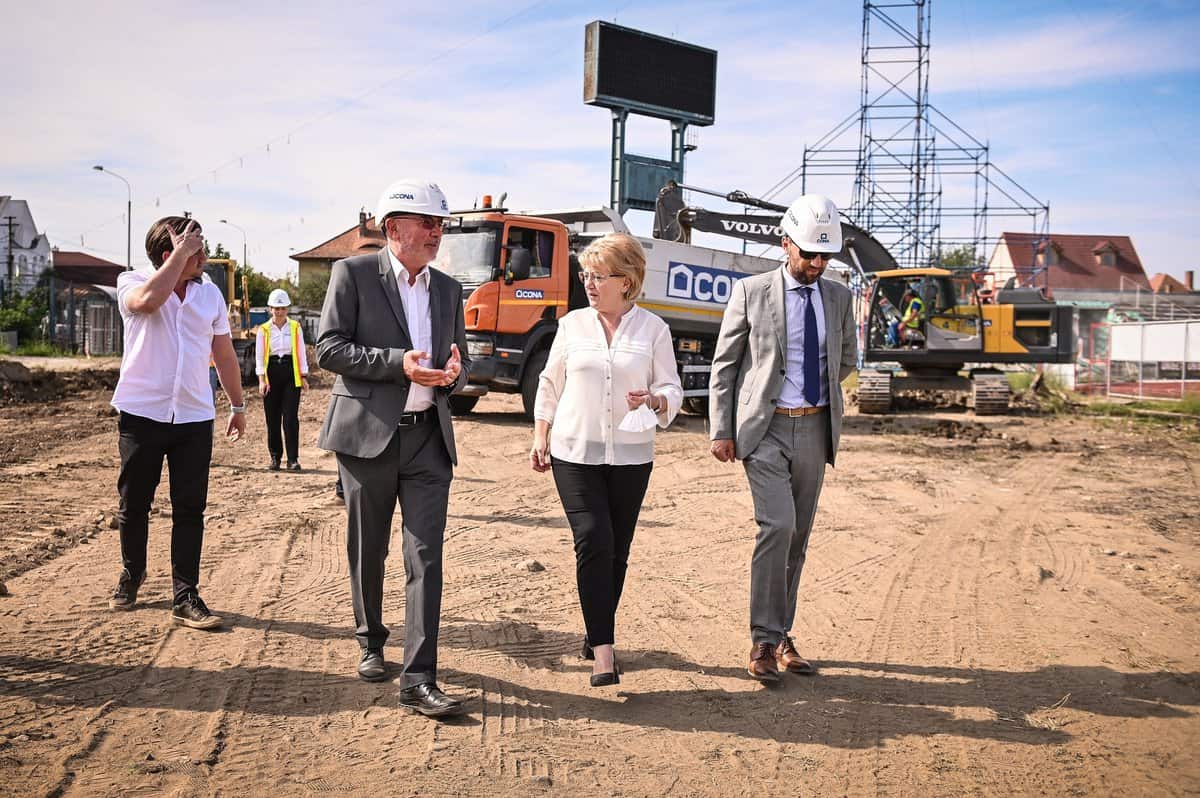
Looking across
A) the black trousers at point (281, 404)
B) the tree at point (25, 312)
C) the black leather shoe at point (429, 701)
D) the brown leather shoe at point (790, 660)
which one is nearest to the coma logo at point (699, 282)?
the black trousers at point (281, 404)

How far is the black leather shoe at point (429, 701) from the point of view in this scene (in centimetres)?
405

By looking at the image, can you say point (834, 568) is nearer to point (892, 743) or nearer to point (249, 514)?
point (892, 743)

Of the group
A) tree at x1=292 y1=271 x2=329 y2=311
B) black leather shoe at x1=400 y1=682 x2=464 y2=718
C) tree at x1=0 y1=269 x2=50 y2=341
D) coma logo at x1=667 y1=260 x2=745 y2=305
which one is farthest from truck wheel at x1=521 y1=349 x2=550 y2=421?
tree at x1=292 y1=271 x2=329 y2=311

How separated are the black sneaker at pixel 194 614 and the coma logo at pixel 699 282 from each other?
1252 cm

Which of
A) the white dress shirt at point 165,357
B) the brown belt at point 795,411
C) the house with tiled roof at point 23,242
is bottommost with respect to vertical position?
the brown belt at point 795,411

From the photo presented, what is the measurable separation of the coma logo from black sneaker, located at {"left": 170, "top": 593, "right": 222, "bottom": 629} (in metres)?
12.5

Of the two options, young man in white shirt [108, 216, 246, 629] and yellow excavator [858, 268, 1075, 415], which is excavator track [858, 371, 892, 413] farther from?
young man in white shirt [108, 216, 246, 629]

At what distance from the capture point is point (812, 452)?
4.81 meters

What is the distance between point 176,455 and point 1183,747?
4.69 meters

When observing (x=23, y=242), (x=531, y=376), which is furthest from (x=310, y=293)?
(x=531, y=376)

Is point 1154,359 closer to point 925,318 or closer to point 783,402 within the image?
point 925,318

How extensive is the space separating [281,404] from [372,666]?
6880 millimetres

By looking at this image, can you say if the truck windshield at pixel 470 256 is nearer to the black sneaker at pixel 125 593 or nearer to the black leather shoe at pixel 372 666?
the black sneaker at pixel 125 593

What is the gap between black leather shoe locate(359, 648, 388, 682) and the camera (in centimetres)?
448
